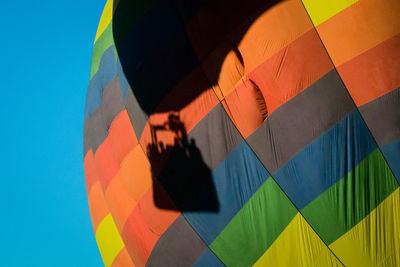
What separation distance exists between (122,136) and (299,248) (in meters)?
2.18

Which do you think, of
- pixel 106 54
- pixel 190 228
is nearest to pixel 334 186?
pixel 190 228

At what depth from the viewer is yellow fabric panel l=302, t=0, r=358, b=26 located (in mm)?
3223

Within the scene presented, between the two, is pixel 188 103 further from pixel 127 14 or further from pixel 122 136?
pixel 127 14

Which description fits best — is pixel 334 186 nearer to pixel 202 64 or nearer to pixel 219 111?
pixel 219 111

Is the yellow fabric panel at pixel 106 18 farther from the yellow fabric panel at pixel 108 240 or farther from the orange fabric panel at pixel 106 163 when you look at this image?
the yellow fabric panel at pixel 108 240

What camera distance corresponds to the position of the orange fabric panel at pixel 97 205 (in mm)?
5199

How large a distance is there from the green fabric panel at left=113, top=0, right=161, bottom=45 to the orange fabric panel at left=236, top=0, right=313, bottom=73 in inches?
43.7

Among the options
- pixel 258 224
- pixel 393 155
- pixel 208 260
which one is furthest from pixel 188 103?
pixel 393 155

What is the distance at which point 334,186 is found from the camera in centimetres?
321

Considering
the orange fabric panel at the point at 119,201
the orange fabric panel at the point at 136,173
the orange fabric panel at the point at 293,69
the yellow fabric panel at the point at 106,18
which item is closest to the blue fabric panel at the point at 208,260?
the orange fabric panel at the point at 136,173

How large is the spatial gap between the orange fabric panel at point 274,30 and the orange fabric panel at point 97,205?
279 cm

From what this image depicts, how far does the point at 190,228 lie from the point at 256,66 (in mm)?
1588

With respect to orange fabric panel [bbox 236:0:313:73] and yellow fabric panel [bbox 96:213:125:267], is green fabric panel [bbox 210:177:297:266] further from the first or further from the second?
yellow fabric panel [bbox 96:213:125:267]

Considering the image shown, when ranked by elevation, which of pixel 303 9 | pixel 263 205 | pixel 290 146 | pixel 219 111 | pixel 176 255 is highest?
pixel 303 9
